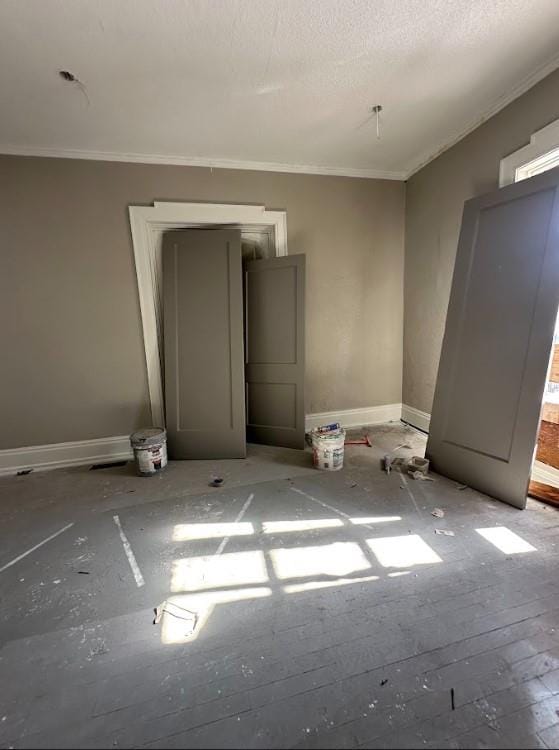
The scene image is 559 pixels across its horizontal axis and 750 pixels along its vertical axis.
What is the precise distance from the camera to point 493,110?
2.37 m

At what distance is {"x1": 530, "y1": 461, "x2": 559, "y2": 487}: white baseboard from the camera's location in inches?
88.0

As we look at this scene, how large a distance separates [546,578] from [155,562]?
75.3 inches

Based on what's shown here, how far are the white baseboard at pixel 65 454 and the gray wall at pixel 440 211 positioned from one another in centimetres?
302

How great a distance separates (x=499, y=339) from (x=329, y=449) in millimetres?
1443

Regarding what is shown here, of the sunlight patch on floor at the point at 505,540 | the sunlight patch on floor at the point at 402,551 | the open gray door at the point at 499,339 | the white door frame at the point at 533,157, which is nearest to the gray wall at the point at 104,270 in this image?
the open gray door at the point at 499,339

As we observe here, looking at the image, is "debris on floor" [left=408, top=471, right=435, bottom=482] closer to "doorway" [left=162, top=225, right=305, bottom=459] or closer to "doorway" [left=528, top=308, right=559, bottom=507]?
"doorway" [left=528, top=308, right=559, bottom=507]

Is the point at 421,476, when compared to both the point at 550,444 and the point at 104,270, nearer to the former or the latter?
the point at 550,444

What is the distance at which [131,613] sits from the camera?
1.45m

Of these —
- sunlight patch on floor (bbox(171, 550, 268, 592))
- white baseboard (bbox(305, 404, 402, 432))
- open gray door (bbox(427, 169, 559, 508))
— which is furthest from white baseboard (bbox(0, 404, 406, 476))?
open gray door (bbox(427, 169, 559, 508))

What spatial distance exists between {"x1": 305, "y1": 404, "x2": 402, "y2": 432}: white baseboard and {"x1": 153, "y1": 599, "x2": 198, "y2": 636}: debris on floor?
2271mm

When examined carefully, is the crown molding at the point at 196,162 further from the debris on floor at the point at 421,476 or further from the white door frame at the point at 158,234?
the debris on floor at the point at 421,476

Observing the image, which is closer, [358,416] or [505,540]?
[505,540]

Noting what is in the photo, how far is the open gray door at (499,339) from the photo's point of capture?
2.04m

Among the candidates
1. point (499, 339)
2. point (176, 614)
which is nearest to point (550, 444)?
point (499, 339)
